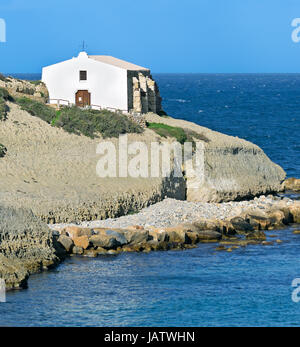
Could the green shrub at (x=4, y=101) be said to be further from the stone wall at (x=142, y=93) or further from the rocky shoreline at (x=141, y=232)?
the rocky shoreline at (x=141, y=232)

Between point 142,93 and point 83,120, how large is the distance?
7.04 m

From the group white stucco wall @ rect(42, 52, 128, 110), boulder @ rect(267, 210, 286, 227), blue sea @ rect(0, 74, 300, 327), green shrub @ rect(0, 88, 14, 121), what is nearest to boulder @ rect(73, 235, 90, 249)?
blue sea @ rect(0, 74, 300, 327)

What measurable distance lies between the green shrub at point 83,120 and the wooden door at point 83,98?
314cm

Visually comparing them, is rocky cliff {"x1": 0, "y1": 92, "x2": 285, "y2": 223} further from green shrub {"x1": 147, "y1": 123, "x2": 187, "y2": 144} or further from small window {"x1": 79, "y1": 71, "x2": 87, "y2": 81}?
small window {"x1": 79, "y1": 71, "x2": 87, "y2": 81}

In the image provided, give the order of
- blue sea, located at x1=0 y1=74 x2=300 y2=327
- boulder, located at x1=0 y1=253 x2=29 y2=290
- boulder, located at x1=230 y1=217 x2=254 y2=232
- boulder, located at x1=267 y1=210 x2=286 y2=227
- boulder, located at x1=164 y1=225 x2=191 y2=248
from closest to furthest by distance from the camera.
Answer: blue sea, located at x1=0 y1=74 x2=300 y2=327 → boulder, located at x1=0 y1=253 x2=29 y2=290 → boulder, located at x1=164 y1=225 x2=191 y2=248 → boulder, located at x1=230 y1=217 x2=254 y2=232 → boulder, located at x1=267 y1=210 x2=286 y2=227

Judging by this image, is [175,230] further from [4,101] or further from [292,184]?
[292,184]

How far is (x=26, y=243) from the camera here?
113ft

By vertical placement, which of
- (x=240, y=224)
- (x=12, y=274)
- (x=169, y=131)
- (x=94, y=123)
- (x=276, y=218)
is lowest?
(x=12, y=274)

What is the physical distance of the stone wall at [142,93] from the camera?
5431 cm

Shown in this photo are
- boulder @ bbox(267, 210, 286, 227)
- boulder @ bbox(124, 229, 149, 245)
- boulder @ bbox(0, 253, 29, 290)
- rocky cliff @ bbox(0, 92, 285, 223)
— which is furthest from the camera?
boulder @ bbox(267, 210, 286, 227)

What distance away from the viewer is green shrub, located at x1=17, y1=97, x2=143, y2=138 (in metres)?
49.0

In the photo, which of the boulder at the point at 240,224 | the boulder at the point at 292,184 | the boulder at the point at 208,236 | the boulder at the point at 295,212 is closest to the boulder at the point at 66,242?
the boulder at the point at 208,236

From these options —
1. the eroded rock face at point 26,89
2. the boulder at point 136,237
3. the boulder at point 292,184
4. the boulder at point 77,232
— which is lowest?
the boulder at point 136,237

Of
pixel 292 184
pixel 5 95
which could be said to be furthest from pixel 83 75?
pixel 292 184
